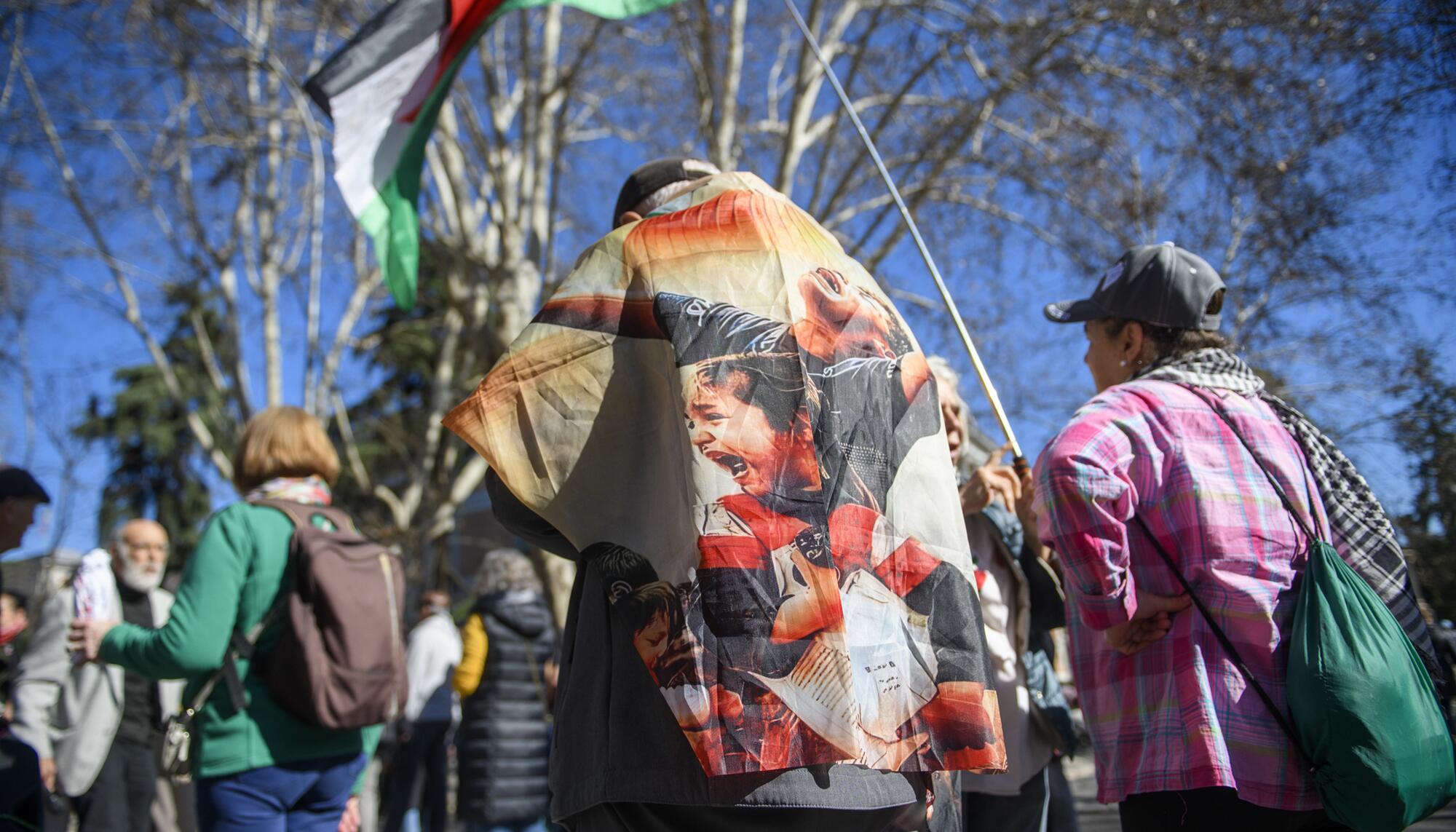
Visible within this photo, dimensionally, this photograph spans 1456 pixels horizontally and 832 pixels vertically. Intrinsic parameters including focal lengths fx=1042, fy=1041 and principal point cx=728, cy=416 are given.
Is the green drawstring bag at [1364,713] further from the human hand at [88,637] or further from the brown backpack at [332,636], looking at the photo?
the human hand at [88,637]

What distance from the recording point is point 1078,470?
220cm

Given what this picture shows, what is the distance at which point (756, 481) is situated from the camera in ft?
5.08

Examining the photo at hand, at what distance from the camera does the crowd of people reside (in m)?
1.54

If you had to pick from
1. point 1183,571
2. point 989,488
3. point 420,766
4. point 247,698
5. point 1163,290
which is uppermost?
point 1163,290

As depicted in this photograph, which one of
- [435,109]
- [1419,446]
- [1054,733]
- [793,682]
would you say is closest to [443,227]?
[435,109]

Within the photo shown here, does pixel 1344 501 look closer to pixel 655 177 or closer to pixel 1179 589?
pixel 1179 589

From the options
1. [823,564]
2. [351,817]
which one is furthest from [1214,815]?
[351,817]

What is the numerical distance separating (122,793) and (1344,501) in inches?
205

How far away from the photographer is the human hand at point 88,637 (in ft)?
9.82

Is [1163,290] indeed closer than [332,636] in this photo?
A: Yes

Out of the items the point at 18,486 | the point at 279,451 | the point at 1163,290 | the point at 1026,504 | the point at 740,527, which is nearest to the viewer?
the point at 740,527

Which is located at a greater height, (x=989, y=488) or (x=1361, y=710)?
(x=989, y=488)

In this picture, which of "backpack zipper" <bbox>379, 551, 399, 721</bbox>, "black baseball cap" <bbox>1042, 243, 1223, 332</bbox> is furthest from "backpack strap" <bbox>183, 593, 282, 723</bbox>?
"black baseball cap" <bbox>1042, 243, 1223, 332</bbox>

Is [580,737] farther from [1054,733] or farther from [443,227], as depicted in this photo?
[443,227]
